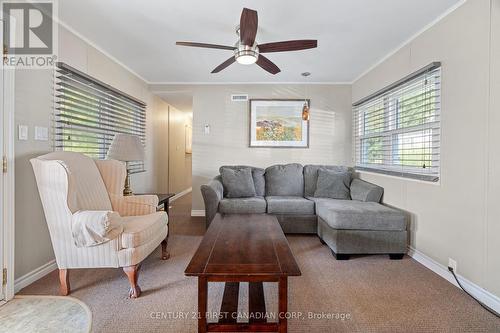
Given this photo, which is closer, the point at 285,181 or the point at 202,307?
the point at 202,307

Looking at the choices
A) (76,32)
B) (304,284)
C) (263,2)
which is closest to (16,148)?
(76,32)

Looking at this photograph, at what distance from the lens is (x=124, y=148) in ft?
8.64

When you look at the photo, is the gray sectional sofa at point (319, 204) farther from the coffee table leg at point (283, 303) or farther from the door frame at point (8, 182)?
the door frame at point (8, 182)

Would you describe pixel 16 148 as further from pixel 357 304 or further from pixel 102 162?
pixel 357 304

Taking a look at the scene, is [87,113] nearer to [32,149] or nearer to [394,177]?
[32,149]

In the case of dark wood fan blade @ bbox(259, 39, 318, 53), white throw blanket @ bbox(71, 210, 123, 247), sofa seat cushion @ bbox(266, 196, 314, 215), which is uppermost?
dark wood fan blade @ bbox(259, 39, 318, 53)

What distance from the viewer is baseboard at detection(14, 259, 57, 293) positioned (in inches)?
77.4

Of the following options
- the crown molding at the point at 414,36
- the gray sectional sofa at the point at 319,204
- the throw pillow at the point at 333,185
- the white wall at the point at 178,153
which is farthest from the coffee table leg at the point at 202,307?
the white wall at the point at 178,153

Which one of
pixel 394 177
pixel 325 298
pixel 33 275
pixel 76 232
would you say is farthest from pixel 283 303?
pixel 394 177

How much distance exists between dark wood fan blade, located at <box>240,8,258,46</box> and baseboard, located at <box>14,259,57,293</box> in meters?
2.67

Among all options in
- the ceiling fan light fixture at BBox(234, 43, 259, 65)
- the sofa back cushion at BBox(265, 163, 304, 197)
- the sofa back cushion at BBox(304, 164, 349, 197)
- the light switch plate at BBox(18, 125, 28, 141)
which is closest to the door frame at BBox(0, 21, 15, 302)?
the light switch plate at BBox(18, 125, 28, 141)

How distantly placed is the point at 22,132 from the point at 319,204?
123 inches

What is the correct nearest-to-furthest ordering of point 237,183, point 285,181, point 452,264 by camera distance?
point 452,264, point 237,183, point 285,181

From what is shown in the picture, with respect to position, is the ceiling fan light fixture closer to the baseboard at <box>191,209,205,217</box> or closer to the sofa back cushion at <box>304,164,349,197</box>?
the sofa back cushion at <box>304,164,349,197</box>
